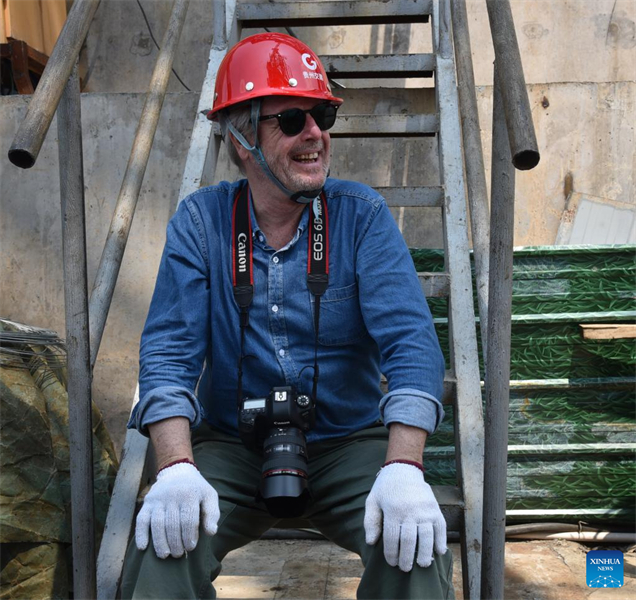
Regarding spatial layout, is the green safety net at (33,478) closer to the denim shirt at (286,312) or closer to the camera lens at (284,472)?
the denim shirt at (286,312)

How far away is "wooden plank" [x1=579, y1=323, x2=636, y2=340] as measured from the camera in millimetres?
3676

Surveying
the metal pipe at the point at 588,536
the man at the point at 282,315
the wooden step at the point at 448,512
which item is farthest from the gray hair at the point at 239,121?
the metal pipe at the point at 588,536

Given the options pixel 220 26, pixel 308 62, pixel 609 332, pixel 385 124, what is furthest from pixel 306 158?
pixel 609 332

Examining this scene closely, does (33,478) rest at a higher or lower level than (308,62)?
lower

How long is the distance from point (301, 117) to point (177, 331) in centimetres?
70

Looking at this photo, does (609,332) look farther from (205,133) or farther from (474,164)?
(205,133)

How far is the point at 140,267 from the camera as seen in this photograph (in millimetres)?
4551

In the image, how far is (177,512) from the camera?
1864 millimetres

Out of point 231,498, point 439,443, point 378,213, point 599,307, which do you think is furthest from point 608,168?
point 231,498

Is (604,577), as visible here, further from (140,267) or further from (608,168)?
(140,267)

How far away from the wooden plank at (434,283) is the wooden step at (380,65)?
4.36 ft

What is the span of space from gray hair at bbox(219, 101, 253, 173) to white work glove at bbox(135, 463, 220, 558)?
1.00 m

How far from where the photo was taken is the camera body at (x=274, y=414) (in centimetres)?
213

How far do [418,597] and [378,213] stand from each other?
1.05m
